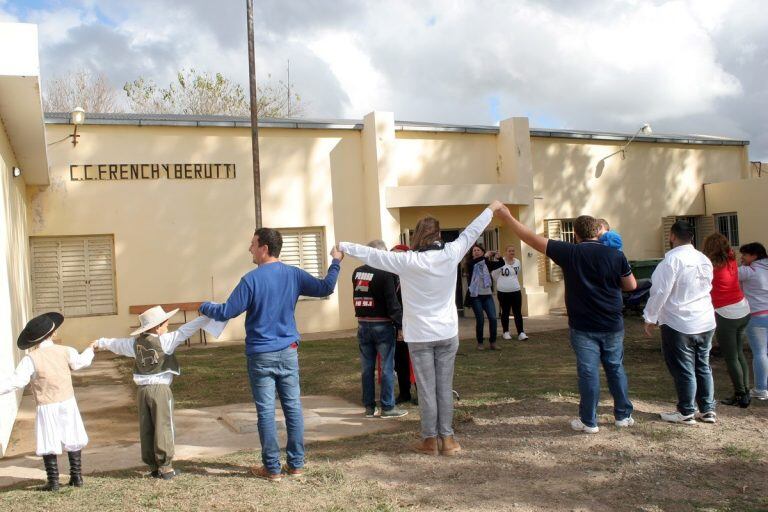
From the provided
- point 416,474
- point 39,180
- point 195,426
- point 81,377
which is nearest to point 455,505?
point 416,474

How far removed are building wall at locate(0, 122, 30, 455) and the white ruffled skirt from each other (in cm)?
165

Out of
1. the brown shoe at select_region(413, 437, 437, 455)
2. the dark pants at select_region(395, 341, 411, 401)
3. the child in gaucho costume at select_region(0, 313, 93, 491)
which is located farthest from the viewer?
the dark pants at select_region(395, 341, 411, 401)

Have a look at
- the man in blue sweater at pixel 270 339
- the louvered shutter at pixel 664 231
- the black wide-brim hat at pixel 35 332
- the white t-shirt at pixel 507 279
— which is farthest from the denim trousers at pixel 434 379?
the louvered shutter at pixel 664 231

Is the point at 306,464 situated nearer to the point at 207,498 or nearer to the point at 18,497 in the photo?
the point at 207,498

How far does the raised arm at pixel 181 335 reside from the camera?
17.1 feet

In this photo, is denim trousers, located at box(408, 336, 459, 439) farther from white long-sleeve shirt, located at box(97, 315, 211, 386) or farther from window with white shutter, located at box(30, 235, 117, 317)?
window with white shutter, located at box(30, 235, 117, 317)

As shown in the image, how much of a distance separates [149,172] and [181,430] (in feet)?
27.9

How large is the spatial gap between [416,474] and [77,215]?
35.5ft

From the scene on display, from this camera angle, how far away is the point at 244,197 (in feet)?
49.2

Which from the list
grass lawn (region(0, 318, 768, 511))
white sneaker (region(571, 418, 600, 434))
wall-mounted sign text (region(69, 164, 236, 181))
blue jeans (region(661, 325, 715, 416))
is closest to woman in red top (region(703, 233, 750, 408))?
grass lawn (region(0, 318, 768, 511))

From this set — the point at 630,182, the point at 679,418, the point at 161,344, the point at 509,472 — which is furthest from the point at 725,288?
the point at 630,182

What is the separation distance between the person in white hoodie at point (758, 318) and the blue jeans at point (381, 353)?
143 inches

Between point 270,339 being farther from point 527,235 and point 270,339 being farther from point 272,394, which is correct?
point 527,235

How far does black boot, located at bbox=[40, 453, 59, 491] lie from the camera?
16.6 feet
